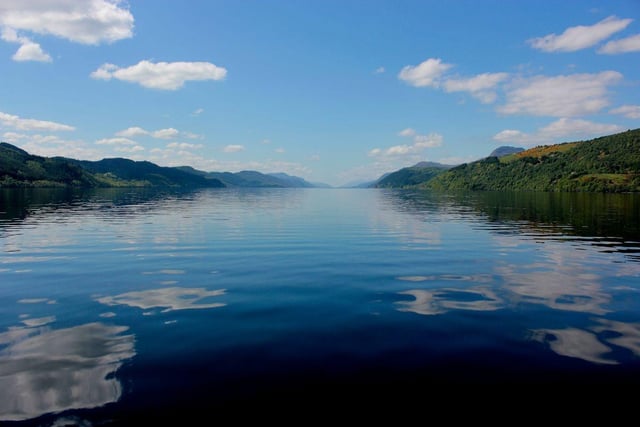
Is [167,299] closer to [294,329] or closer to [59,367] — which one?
[59,367]

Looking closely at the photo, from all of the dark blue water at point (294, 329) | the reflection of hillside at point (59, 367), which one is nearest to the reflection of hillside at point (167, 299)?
the dark blue water at point (294, 329)

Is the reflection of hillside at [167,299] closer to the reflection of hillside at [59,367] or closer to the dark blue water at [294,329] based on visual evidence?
the dark blue water at [294,329]

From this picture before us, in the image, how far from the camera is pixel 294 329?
15.1 m

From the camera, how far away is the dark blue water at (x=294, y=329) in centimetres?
1035

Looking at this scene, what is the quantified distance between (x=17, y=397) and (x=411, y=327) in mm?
12871

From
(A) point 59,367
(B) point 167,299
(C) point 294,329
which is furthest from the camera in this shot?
(B) point 167,299

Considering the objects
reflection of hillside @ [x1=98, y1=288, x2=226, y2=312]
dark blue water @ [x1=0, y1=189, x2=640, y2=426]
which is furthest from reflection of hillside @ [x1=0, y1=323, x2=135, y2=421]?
reflection of hillside @ [x1=98, y1=288, x2=226, y2=312]

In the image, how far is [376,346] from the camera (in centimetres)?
1354

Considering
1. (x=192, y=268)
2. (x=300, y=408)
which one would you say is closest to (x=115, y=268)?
(x=192, y=268)

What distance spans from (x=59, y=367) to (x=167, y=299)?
305 inches

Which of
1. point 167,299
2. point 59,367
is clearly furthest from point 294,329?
point 167,299

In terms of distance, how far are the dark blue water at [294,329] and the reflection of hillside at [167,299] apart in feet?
0.47

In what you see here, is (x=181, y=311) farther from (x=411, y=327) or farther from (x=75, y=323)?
(x=411, y=327)

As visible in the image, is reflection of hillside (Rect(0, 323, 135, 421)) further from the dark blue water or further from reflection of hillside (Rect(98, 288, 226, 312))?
reflection of hillside (Rect(98, 288, 226, 312))
